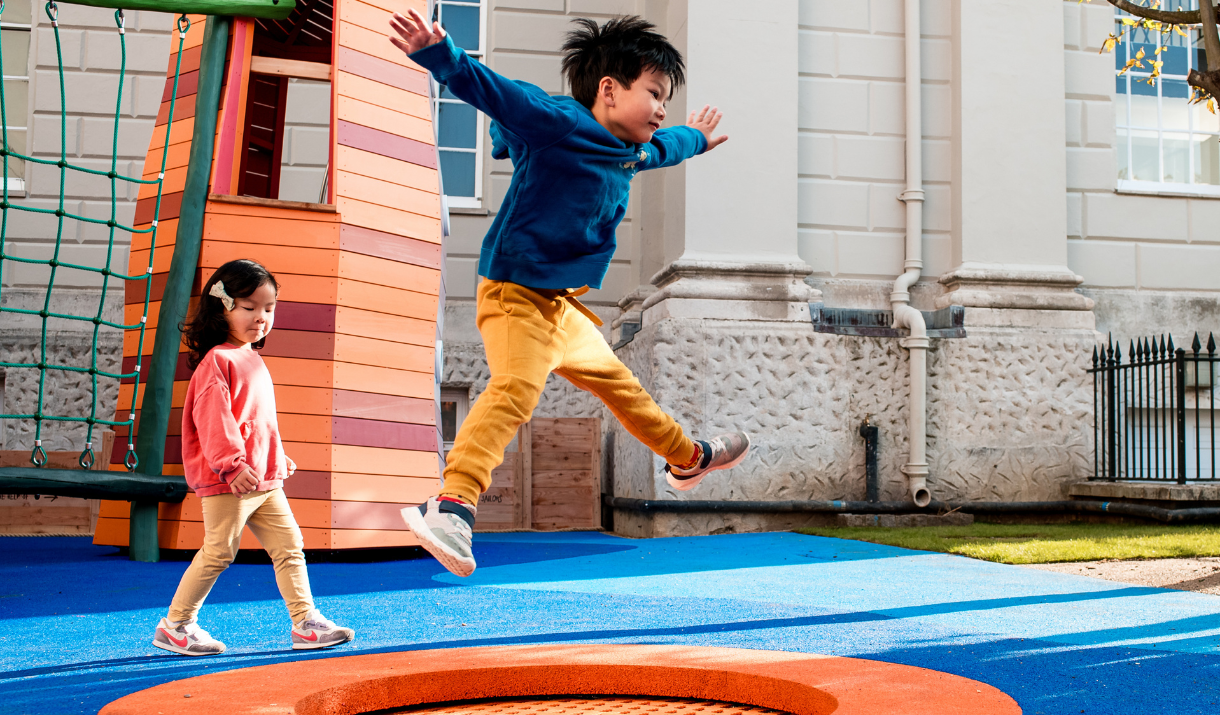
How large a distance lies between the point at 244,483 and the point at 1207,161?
10408 millimetres

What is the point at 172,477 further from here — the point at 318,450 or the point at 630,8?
the point at 630,8

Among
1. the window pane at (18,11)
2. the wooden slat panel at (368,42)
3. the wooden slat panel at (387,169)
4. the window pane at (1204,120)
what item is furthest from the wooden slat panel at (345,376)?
the window pane at (1204,120)

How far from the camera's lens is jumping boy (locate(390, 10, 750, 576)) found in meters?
2.81

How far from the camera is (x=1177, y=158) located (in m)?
10.3

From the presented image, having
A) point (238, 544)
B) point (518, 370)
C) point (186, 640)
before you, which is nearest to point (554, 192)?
point (518, 370)

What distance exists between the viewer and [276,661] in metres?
3.15

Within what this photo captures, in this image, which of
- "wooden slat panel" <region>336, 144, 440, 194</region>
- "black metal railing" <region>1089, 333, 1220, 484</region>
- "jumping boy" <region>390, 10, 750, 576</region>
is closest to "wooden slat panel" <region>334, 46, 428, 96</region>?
"wooden slat panel" <region>336, 144, 440, 194</region>

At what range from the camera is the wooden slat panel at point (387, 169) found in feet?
20.3

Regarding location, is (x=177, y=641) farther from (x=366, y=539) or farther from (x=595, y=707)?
(x=366, y=539)

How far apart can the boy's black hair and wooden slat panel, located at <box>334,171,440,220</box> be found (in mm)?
3429

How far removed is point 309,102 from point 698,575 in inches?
255

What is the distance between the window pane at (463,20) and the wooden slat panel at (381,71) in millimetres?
3793

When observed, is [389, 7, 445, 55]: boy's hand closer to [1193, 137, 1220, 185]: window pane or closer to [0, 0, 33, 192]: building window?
[0, 0, 33, 192]: building window

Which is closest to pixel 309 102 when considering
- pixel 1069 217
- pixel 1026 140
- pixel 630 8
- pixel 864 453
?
pixel 630 8
